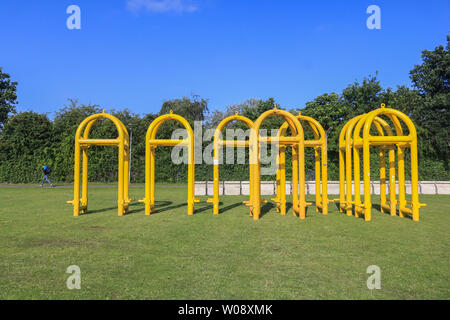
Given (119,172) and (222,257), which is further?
(119,172)

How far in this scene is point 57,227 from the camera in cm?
756

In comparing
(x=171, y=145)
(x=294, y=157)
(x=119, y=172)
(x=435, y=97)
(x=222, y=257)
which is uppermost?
(x=435, y=97)

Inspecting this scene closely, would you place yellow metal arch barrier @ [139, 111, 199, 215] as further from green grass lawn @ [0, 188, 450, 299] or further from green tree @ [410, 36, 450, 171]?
green tree @ [410, 36, 450, 171]

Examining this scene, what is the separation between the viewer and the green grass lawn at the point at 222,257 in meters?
3.62

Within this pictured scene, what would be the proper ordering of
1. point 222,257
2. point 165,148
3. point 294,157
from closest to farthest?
point 222,257 → point 294,157 → point 165,148

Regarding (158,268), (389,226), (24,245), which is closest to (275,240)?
(158,268)

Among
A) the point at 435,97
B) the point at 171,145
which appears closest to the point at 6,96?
the point at 171,145

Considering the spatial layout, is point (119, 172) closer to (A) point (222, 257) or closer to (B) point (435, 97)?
(A) point (222, 257)

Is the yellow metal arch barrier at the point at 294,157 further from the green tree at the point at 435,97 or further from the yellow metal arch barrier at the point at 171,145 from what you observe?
the green tree at the point at 435,97

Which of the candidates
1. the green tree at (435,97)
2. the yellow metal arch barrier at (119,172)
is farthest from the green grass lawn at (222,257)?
the green tree at (435,97)

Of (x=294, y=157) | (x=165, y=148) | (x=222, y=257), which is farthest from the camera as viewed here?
(x=165, y=148)

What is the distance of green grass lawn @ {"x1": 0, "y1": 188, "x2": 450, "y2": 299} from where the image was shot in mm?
3621

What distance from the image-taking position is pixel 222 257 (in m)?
4.98

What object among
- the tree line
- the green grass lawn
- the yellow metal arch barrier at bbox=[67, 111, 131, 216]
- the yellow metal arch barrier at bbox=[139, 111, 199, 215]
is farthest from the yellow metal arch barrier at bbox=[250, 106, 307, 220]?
the tree line
